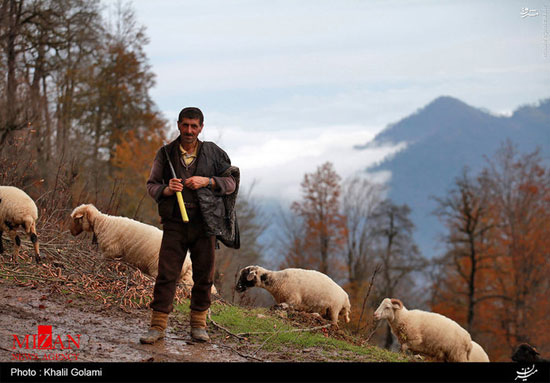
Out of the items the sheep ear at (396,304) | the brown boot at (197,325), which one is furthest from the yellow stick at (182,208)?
the sheep ear at (396,304)

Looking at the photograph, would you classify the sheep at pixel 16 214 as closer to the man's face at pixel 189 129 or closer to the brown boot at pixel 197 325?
the brown boot at pixel 197 325

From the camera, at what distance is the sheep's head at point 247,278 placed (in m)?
11.7

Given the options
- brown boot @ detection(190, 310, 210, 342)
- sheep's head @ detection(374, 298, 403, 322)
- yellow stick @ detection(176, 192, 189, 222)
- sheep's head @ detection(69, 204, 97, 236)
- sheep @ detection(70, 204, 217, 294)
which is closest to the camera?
yellow stick @ detection(176, 192, 189, 222)

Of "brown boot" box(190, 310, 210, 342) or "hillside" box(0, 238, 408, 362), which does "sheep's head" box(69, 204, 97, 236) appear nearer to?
"hillside" box(0, 238, 408, 362)

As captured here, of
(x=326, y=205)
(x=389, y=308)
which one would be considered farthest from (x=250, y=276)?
(x=326, y=205)

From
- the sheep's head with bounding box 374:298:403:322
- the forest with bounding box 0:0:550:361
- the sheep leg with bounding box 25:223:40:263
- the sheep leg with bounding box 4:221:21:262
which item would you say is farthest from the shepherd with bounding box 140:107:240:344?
the forest with bounding box 0:0:550:361

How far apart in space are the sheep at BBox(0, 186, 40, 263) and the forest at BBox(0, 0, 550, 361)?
715 inches

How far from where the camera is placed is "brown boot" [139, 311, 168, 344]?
285 inches

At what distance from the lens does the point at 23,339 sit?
699 centimetres

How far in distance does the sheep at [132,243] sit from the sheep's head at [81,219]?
0.02 m

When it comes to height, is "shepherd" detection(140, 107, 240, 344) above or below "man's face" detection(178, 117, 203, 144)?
below

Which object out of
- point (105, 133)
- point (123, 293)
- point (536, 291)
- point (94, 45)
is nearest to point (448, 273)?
point (536, 291)
